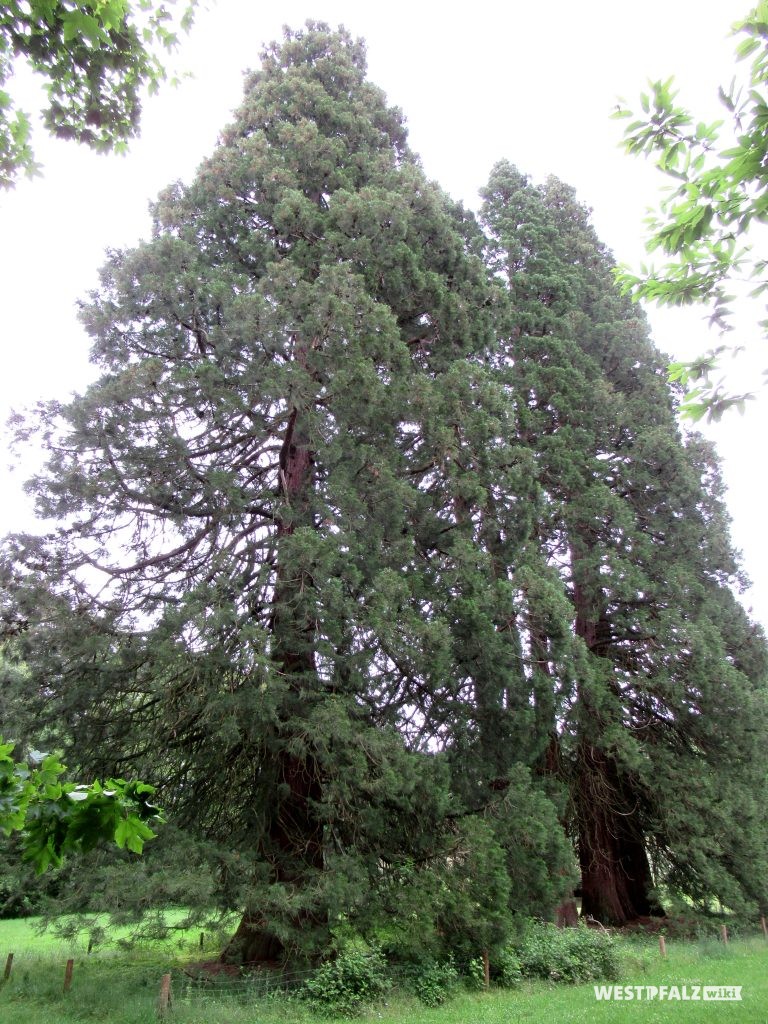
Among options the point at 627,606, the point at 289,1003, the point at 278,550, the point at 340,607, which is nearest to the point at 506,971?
the point at 289,1003

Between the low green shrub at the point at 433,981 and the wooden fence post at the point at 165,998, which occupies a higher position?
the wooden fence post at the point at 165,998

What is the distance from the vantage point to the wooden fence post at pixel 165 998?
5.97m

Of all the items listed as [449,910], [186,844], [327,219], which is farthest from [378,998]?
[327,219]

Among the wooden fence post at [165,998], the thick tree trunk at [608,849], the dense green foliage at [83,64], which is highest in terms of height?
the dense green foliage at [83,64]

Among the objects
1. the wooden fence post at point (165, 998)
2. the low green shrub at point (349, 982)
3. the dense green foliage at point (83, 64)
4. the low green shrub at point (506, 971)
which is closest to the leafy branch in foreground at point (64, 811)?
the dense green foliage at point (83, 64)

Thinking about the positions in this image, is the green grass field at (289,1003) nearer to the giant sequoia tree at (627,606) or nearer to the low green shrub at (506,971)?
the low green shrub at (506,971)

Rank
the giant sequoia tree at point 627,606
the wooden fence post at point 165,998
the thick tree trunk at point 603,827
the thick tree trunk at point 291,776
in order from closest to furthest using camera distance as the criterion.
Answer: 1. the wooden fence post at point 165,998
2. the thick tree trunk at point 291,776
3. the giant sequoia tree at point 627,606
4. the thick tree trunk at point 603,827

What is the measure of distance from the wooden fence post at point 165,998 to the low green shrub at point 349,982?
52.5 inches

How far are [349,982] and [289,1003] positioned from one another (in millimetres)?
693

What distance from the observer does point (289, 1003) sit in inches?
255

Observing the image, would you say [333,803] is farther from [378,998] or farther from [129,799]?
[129,799]

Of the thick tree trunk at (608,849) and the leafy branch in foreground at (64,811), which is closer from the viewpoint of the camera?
the leafy branch in foreground at (64,811)

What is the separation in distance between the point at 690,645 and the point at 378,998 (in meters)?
7.97

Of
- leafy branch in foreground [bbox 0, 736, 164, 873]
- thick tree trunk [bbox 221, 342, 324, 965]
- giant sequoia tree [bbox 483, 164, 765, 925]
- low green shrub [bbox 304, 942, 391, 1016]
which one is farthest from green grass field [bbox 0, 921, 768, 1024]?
leafy branch in foreground [bbox 0, 736, 164, 873]
